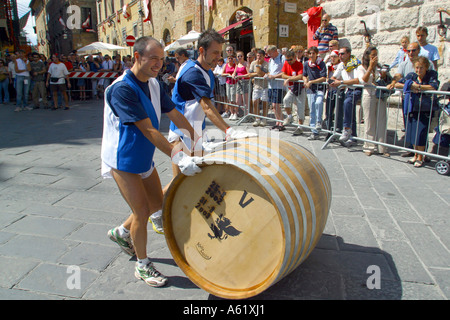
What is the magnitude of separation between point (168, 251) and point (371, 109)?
499 centimetres

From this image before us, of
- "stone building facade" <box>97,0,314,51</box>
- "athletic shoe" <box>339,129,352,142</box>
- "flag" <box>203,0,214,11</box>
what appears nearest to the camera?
"athletic shoe" <box>339,129,352,142</box>

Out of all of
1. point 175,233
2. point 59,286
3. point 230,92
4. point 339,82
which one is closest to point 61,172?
point 59,286

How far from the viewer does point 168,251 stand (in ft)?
10.7

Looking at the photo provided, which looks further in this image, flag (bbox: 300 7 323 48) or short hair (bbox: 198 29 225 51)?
flag (bbox: 300 7 323 48)

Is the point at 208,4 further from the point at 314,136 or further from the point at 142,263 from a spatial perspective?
the point at 142,263

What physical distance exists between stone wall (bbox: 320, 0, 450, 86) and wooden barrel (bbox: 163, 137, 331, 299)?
6.66 metres

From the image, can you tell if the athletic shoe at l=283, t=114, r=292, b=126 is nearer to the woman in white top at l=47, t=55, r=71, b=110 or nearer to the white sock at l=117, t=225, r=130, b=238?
the white sock at l=117, t=225, r=130, b=238

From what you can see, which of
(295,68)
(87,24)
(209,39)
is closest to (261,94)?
(295,68)

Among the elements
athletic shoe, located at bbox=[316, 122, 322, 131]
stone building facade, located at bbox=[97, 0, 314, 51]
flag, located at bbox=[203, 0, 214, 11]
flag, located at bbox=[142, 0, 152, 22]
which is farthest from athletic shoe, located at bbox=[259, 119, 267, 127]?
flag, located at bbox=[142, 0, 152, 22]

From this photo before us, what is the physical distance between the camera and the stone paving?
2689 mm

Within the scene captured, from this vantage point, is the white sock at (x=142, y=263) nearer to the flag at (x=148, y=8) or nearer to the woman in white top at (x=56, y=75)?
the woman in white top at (x=56, y=75)

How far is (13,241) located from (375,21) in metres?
8.47

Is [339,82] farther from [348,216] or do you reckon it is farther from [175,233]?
[175,233]
